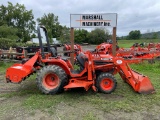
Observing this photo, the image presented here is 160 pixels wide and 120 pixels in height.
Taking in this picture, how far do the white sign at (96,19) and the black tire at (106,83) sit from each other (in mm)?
4359

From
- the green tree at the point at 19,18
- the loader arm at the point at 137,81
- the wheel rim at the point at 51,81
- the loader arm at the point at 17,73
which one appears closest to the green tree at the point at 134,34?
the green tree at the point at 19,18

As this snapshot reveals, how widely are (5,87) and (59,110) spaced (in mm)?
2892

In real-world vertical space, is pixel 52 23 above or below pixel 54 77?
above

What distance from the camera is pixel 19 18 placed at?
172 ft

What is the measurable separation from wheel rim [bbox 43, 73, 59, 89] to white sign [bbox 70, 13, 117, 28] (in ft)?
15.0

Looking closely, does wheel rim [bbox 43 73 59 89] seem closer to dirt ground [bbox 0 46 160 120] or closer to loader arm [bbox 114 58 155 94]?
dirt ground [bbox 0 46 160 120]

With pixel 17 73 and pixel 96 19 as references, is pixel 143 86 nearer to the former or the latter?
pixel 17 73

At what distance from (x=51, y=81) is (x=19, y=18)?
49.7 m

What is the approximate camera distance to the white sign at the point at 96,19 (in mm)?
9641

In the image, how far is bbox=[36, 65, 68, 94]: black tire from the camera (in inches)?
223

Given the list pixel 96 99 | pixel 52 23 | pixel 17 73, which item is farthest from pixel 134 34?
pixel 17 73

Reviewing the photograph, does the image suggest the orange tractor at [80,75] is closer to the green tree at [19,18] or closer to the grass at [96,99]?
the grass at [96,99]

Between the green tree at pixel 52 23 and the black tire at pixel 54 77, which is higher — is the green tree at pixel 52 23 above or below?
above

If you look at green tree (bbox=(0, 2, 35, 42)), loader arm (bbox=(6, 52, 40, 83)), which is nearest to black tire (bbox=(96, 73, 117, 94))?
loader arm (bbox=(6, 52, 40, 83))
